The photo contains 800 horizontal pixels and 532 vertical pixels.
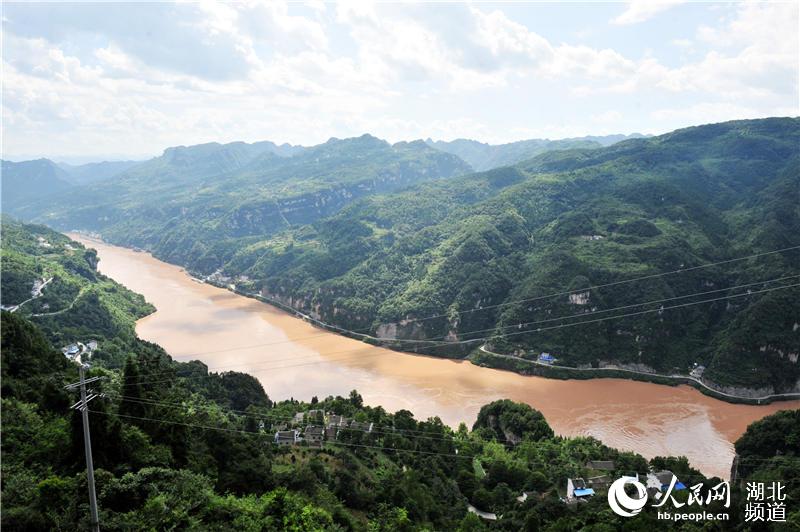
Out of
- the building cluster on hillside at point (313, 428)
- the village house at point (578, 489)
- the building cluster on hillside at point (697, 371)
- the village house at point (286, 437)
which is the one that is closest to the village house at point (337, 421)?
the building cluster on hillside at point (313, 428)

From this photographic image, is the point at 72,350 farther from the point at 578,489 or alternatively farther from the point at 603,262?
the point at 603,262

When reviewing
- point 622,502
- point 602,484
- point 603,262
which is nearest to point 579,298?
point 603,262

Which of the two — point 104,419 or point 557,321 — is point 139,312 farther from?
point 104,419

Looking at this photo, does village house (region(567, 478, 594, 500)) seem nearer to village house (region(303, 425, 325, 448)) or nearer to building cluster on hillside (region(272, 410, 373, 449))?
building cluster on hillside (region(272, 410, 373, 449))

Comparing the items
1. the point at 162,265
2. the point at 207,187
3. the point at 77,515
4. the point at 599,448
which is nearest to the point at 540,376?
the point at 599,448

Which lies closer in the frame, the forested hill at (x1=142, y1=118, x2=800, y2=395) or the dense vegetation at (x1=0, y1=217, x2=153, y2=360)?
the dense vegetation at (x1=0, y1=217, x2=153, y2=360)

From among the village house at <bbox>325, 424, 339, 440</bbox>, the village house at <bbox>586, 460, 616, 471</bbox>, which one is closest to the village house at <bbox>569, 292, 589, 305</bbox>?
the village house at <bbox>586, 460, 616, 471</bbox>
